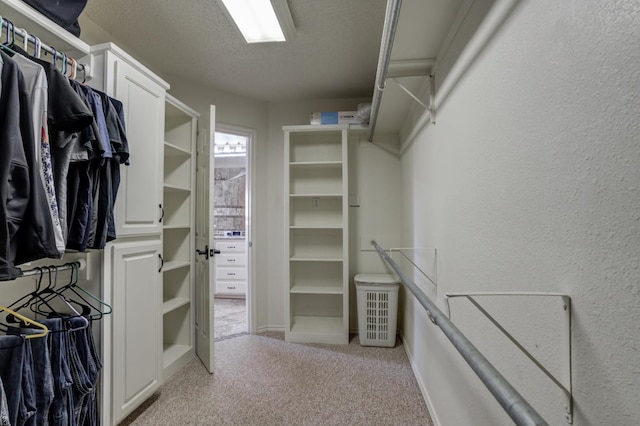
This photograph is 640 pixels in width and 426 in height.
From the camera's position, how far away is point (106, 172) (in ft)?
4.72

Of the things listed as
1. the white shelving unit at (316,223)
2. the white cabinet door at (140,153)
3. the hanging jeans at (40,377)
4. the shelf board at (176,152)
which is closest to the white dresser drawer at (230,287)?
the white shelving unit at (316,223)

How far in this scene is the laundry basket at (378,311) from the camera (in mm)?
2688

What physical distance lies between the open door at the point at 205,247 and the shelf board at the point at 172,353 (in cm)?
11

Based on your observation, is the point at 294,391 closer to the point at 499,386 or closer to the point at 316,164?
the point at 499,386

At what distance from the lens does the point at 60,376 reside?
1.23 m

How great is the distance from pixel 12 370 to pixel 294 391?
151cm

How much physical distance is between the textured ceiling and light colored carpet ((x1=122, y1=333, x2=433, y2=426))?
2.55m

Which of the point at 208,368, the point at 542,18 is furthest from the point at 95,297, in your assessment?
the point at 542,18

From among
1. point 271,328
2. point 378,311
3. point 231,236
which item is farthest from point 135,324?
point 231,236

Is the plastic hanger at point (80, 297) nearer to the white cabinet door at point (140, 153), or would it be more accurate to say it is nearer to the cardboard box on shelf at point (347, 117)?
the white cabinet door at point (140, 153)

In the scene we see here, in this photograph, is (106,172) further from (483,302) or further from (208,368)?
(483,302)

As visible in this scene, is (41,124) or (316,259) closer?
(41,124)

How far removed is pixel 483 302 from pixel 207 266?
195 cm

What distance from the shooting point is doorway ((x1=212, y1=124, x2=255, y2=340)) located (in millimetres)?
Answer: 3141
